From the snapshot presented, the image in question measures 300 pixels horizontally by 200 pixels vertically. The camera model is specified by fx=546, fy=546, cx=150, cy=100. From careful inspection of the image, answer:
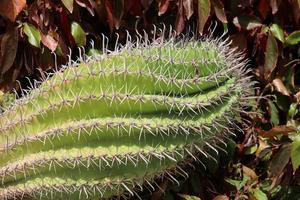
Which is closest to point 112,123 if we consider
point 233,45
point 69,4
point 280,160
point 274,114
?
point 69,4

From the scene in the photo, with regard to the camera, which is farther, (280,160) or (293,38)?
(293,38)

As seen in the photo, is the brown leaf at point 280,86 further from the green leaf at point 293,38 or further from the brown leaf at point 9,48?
the brown leaf at point 9,48

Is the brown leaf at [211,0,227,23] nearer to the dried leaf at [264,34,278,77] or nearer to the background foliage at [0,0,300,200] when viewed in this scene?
the background foliage at [0,0,300,200]

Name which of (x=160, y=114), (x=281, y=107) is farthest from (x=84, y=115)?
(x=281, y=107)

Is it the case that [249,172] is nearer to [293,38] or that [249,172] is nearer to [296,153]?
[296,153]

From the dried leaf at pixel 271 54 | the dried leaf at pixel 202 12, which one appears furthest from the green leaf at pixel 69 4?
the dried leaf at pixel 271 54

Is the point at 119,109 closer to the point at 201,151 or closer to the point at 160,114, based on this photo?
the point at 160,114
